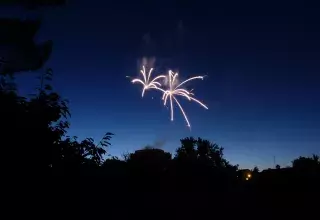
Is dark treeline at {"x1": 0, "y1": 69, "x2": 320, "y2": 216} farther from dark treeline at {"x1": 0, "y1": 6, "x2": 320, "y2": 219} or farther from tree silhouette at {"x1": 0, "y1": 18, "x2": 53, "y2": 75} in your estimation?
tree silhouette at {"x1": 0, "y1": 18, "x2": 53, "y2": 75}

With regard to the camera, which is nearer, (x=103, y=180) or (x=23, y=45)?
(x=23, y=45)

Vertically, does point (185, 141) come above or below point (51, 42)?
above

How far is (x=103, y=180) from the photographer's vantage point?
30.0 ft

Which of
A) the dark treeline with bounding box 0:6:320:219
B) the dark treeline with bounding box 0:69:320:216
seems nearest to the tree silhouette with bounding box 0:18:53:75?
the dark treeline with bounding box 0:6:320:219

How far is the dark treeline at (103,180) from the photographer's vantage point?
4.68 m

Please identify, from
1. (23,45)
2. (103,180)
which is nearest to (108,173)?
(103,180)

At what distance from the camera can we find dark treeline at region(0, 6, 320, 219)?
4.68 meters

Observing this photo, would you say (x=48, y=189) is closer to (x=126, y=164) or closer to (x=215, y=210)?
(x=126, y=164)

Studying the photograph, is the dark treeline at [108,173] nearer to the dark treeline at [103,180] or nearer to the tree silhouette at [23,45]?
the dark treeline at [103,180]

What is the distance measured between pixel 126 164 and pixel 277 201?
565 cm

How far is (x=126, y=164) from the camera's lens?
9.64m

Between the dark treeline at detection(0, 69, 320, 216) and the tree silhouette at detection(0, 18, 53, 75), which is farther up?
the tree silhouette at detection(0, 18, 53, 75)

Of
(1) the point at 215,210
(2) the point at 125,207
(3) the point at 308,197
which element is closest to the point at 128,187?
(2) the point at 125,207

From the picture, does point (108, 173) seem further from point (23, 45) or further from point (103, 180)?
point (23, 45)
